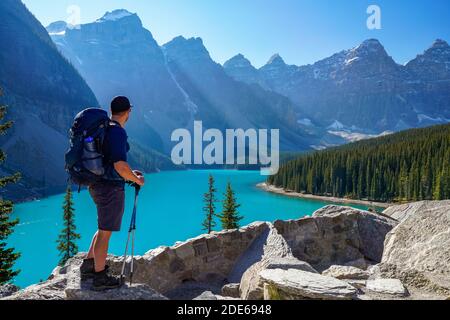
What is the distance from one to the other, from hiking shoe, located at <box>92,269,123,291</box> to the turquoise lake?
39.3 metres

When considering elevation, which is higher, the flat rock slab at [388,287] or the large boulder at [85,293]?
the large boulder at [85,293]

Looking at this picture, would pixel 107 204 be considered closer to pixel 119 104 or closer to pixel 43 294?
pixel 119 104

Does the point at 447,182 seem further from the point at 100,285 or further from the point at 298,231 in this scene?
the point at 100,285

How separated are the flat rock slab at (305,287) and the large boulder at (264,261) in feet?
2.65

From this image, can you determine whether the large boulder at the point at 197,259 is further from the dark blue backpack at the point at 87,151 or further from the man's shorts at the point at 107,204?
the dark blue backpack at the point at 87,151

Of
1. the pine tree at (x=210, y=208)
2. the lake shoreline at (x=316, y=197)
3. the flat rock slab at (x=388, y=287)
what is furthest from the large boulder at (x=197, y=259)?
the lake shoreline at (x=316, y=197)

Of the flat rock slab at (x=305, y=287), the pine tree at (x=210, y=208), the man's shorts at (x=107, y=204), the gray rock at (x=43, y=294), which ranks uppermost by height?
the man's shorts at (x=107, y=204)

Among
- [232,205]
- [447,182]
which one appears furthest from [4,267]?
[447,182]

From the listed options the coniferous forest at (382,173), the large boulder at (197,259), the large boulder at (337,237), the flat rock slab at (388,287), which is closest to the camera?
the flat rock slab at (388,287)

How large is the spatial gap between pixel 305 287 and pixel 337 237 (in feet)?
23.2

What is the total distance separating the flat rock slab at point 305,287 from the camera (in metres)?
5.32

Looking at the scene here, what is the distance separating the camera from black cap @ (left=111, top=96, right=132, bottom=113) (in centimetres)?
523

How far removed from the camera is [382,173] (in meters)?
96.9

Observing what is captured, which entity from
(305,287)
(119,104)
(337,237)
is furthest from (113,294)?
(337,237)
